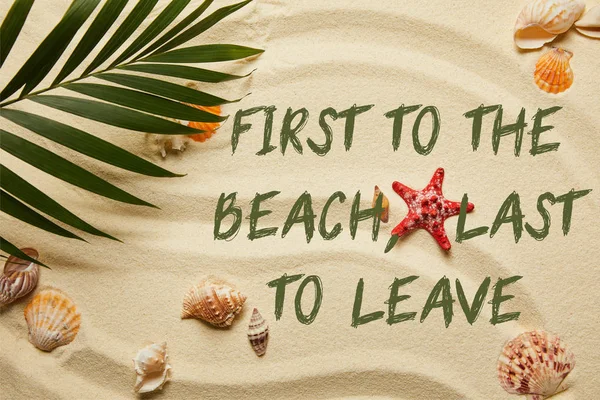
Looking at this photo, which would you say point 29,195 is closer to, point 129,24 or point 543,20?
point 129,24

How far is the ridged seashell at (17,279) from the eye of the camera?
1.34m

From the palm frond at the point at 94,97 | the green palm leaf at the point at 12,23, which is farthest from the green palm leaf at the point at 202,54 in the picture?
the green palm leaf at the point at 12,23

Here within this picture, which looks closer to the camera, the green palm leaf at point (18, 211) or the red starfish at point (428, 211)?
the green palm leaf at point (18, 211)

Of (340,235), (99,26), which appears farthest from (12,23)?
(340,235)

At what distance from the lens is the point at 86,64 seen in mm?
1411

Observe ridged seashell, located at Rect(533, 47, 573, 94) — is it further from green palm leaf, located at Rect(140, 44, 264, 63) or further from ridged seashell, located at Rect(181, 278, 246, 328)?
ridged seashell, located at Rect(181, 278, 246, 328)

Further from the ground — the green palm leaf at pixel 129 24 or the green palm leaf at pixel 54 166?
the green palm leaf at pixel 129 24

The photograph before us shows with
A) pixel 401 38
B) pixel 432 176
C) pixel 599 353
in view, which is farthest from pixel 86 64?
pixel 599 353

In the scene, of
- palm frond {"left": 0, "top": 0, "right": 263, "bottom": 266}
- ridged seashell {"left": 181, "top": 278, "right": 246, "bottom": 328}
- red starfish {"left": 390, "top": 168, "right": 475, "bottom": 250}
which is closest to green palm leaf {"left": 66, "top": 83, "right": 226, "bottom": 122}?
palm frond {"left": 0, "top": 0, "right": 263, "bottom": 266}

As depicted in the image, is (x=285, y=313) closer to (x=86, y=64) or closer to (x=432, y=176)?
(x=432, y=176)

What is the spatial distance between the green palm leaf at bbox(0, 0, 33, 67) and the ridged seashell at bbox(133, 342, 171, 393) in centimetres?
66

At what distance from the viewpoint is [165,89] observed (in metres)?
1.27

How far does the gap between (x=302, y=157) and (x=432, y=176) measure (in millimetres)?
289

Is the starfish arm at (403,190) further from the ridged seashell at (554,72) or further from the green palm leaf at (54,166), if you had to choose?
the green palm leaf at (54,166)
